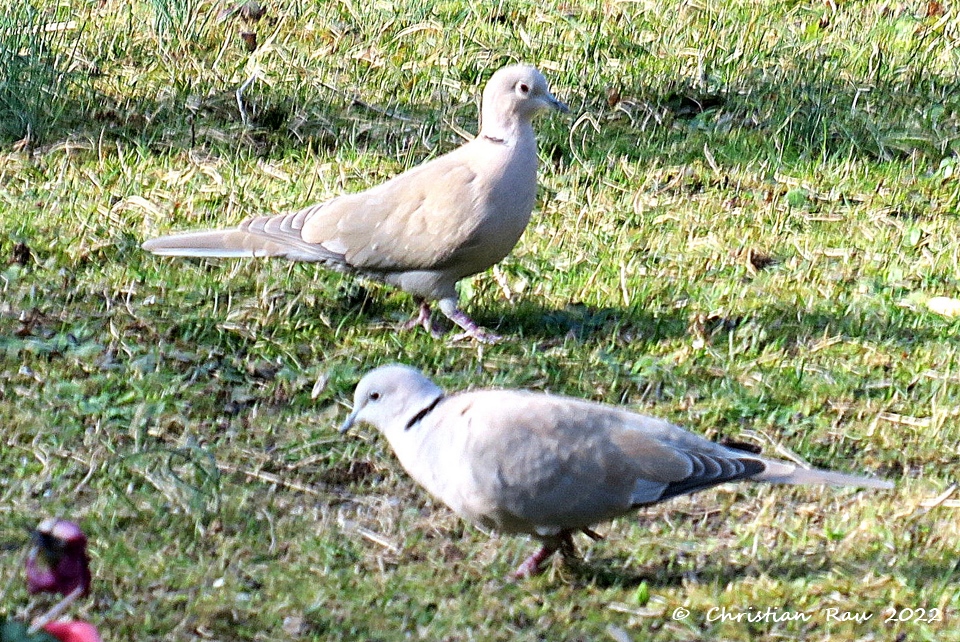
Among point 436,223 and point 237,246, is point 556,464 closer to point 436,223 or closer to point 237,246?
point 436,223

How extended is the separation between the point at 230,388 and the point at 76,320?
70cm

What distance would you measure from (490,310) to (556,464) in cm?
182

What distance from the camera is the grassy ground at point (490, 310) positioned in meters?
3.17

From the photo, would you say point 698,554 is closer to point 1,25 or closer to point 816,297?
point 816,297

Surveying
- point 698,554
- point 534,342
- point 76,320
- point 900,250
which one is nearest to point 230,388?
point 76,320

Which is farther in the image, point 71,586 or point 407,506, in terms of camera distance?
point 407,506

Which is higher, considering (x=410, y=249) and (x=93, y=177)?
(x=410, y=249)

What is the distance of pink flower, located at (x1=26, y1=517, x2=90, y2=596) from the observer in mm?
2156

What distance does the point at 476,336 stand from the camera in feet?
14.7

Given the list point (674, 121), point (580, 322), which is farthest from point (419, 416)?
point (674, 121)

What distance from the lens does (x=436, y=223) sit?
14.3 feet

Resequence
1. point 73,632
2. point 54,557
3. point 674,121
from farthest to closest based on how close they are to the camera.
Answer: point 674,121
point 54,557
point 73,632

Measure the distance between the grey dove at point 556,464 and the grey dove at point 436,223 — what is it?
1295 millimetres

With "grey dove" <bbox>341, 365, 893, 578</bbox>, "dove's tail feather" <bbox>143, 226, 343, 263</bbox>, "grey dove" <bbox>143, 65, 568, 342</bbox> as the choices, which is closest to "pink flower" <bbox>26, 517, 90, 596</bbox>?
"grey dove" <bbox>341, 365, 893, 578</bbox>
